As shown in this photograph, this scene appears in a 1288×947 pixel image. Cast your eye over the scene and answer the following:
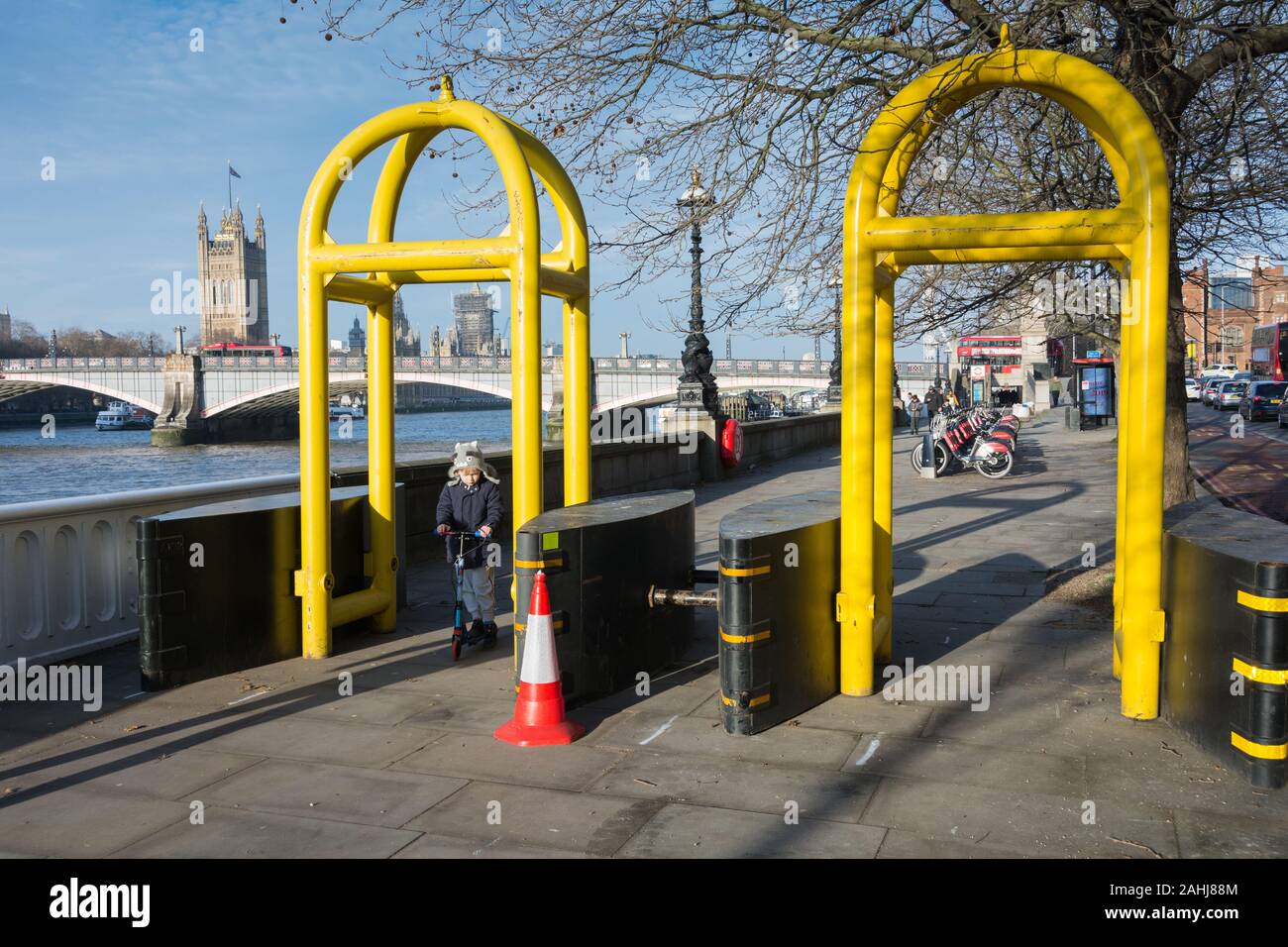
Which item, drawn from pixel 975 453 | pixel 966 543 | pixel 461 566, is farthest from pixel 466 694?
pixel 975 453

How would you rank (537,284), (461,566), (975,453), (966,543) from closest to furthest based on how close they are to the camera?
(537,284) → (461,566) → (966,543) → (975,453)

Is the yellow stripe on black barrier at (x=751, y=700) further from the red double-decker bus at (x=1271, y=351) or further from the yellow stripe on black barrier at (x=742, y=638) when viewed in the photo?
the red double-decker bus at (x=1271, y=351)

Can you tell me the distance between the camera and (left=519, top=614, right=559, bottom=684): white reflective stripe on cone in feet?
17.4

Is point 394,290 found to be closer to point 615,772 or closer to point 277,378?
point 615,772

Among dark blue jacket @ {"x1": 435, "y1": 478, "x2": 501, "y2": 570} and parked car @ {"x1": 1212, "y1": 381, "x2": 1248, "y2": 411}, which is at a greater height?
parked car @ {"x1": 1212, "y1": 381, "x2": 1248, "y2": 411}

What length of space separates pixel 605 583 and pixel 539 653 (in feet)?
2.40

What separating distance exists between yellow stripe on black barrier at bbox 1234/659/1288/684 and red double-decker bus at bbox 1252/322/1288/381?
5820 centimetres

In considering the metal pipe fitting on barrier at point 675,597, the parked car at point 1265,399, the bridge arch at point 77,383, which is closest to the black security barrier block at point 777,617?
the metal pipe fitting on barrier at point 675,597

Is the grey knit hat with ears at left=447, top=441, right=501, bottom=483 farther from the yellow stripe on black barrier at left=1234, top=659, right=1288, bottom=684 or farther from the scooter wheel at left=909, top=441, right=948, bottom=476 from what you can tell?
the scooter wheel at left=909, top=441, right=948, bottom=476

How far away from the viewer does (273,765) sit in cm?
498

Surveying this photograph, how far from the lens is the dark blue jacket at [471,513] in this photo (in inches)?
276

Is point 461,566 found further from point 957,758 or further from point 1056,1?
point 1056,1

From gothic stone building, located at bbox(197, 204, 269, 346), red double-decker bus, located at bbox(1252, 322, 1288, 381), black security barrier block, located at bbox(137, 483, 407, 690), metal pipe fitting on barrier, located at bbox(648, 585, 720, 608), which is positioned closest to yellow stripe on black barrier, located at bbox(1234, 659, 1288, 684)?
metal pipe fitting on barrier, located at bbox(648, 585, 720, 608)
